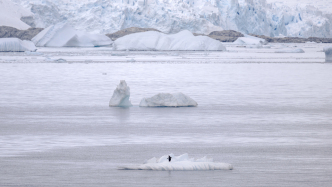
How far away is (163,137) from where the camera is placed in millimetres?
6727

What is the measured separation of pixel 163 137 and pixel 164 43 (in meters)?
41.5

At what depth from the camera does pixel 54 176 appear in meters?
4.54

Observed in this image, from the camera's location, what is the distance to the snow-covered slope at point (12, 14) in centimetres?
7823

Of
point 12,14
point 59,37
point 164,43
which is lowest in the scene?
point 12,14

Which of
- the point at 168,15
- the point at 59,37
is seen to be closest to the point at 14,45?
the point at 59,37

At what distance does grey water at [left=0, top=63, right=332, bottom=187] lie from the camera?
456cm

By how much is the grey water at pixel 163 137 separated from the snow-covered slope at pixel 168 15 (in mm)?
68709

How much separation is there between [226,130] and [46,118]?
9.96 feet

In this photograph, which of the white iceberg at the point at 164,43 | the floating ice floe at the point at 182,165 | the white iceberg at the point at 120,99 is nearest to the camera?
the floating ice floe at the point at 182,165

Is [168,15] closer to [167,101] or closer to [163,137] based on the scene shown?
[167,101]

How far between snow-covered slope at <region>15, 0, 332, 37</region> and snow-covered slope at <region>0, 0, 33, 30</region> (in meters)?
1.29

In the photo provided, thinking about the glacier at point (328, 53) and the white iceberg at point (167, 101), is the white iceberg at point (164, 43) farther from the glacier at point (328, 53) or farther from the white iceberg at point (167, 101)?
the white iceberg at point (167, 101)

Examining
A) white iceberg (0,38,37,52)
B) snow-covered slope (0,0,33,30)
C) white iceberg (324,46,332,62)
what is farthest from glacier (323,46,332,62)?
snow-covered slope (0,0,33,30)

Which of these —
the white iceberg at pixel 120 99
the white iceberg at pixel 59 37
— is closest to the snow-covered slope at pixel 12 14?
the white iceberg at pixel 59 37
